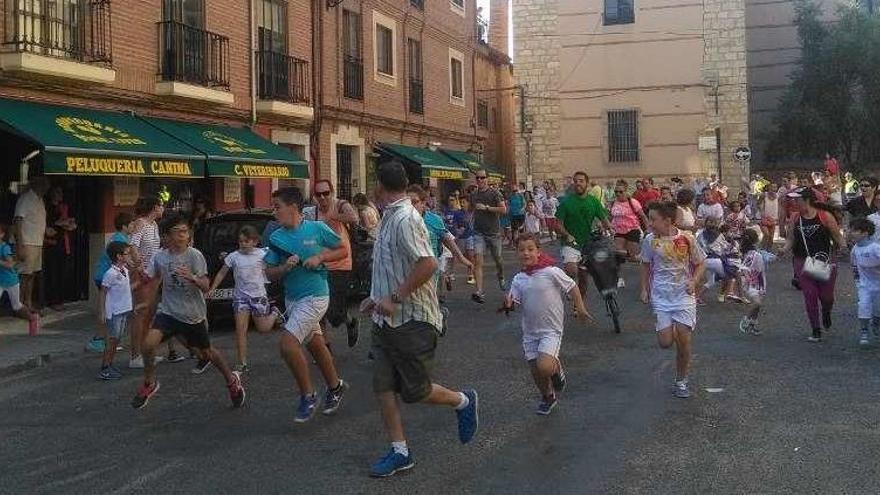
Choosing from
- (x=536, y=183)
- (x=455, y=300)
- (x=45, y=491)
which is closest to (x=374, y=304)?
(x=45, y=491)

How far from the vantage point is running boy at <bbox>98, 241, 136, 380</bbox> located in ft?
29.5

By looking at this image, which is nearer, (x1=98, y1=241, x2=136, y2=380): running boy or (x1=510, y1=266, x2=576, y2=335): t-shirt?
(x1=510, y1=266, x2=576, y2=335): t-shirt

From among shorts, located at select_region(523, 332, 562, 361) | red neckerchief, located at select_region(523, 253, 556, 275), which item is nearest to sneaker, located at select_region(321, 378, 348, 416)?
shorts, located at select_region(523, 332, 562, 361)

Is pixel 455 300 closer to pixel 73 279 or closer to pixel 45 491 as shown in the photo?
pixel 73 279

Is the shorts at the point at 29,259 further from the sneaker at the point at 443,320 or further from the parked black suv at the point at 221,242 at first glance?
the sneaker at the point at 443,320

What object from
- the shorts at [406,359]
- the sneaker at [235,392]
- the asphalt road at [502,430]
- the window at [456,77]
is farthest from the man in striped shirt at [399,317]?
the window at [456,77]

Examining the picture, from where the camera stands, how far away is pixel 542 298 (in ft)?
22.1

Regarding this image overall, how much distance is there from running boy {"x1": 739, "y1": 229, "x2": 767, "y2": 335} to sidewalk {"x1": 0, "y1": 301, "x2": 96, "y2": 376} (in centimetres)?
734

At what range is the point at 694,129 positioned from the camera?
35.1 meters

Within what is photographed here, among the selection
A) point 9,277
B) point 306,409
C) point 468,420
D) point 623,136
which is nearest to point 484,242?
point 9,277

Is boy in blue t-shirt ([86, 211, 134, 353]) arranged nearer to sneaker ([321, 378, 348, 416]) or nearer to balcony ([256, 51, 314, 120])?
sneaker ([321, 378, 348, 416])

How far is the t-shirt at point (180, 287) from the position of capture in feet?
24.2

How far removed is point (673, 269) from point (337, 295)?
325 centimetres

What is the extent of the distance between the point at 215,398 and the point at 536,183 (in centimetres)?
2945
